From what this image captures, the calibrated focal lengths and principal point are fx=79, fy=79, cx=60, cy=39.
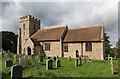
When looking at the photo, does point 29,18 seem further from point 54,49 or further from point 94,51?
point 94,51

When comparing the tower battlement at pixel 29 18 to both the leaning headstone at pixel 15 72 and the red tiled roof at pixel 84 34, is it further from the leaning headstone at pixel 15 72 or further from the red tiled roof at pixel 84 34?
the leaning headstone at pixel 15 72

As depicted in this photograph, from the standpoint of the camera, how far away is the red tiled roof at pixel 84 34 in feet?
55.2

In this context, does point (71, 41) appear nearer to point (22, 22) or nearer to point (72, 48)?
point (72, 48)

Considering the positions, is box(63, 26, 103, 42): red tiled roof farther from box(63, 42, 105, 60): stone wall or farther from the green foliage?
the green foliage

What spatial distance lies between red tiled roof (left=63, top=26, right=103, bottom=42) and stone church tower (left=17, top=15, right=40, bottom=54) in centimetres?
1369

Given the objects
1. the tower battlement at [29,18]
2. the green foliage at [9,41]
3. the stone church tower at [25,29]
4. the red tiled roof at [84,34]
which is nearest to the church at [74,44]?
the red tiled roof at [84,34]

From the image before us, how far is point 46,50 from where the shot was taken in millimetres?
20750

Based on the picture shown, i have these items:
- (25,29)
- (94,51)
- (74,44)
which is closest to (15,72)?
(74,44)

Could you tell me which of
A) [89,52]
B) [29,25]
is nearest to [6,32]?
[29,25]

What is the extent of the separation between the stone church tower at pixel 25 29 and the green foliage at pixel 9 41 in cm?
1266

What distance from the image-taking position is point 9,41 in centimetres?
3972

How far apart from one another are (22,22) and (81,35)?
70.8 feet

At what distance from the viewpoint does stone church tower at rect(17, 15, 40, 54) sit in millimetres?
26438

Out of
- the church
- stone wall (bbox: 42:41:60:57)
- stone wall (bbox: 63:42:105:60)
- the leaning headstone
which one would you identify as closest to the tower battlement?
the church
